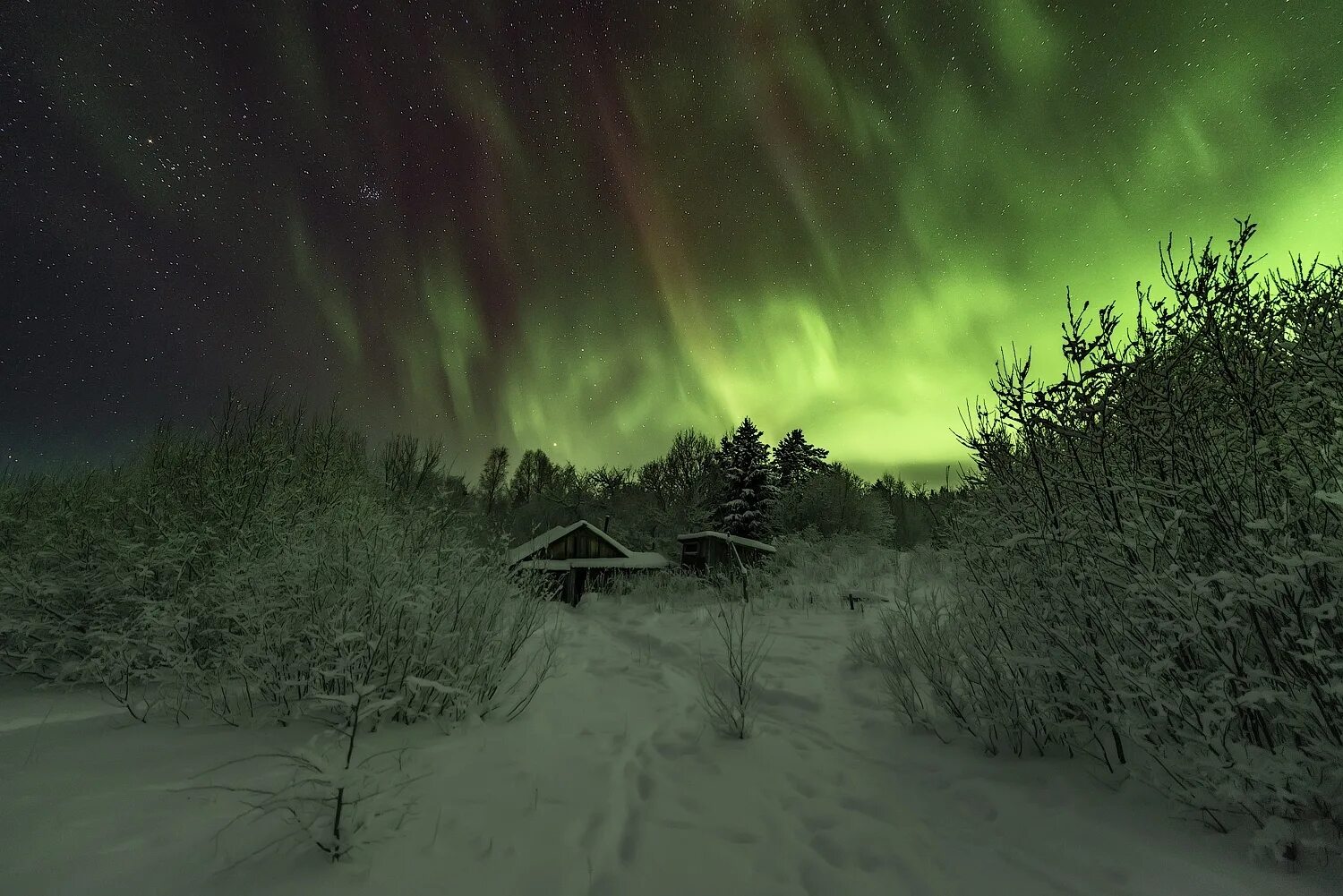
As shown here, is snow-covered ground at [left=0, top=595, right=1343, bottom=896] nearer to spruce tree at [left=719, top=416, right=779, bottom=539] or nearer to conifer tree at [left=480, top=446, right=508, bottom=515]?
spruce tree at [left=719, top=416, right=779, bottom=539]

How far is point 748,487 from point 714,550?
26.0 ft

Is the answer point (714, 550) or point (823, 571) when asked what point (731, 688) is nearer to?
point (823, 571)

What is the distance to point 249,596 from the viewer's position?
388 centimetres

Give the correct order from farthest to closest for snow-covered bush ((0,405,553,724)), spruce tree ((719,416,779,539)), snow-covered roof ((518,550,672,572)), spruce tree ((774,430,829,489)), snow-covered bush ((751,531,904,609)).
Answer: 1. spruce tree ((774,430,829,489))
2. spruce tree ((719,416,779,539))
3. snow-covered roof ((518,550,672,572))
4. snow-covered bush ((751,531,904,609))
5. snow-covered bush ((0,405,553,724))

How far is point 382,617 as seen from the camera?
3.66 m

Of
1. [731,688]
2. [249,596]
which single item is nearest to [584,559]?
[731,688]

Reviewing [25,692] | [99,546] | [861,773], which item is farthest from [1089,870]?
[99,546]

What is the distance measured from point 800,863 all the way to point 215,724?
4362 millimetres

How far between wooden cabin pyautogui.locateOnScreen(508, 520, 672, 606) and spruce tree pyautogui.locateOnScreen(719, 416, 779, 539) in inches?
320

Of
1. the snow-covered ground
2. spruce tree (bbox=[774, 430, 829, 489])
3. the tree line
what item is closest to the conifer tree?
the tree line

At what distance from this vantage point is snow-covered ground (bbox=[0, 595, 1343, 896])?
2.24 m

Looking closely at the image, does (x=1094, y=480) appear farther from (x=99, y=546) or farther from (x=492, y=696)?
(x=99, y=546)

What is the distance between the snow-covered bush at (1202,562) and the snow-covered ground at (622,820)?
1.23 feet

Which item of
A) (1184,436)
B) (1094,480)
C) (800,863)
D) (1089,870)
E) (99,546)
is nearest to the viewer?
(1089,870)
